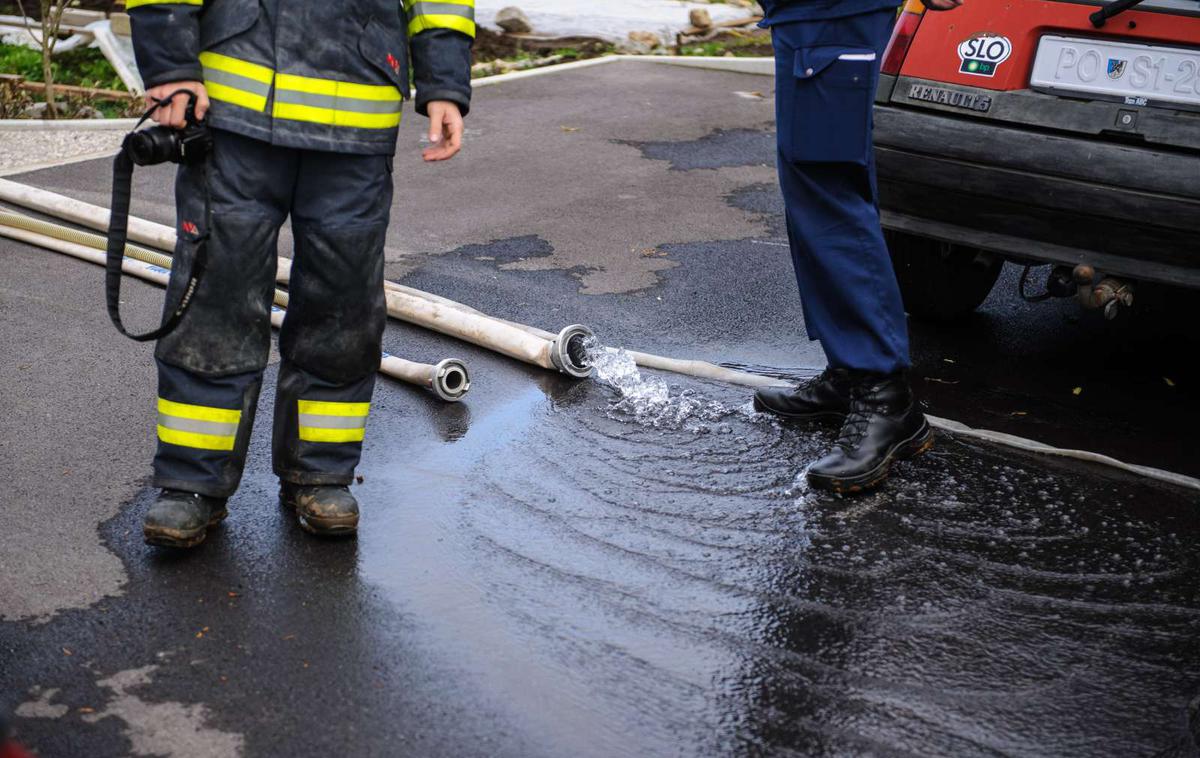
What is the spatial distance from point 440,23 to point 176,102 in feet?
2.21

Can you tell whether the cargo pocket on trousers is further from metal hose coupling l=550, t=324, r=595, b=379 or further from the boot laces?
metal hose coupling l=550, t=324, r=595, b=379

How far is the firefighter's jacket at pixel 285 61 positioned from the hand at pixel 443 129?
0.14 meters

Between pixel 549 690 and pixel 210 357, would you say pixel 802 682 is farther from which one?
pixel 210 357

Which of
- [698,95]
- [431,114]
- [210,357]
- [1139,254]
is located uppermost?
[431,114]

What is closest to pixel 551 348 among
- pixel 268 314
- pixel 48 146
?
pixel 268 314

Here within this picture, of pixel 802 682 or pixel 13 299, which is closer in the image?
pixel 802 682

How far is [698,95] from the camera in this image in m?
10.6

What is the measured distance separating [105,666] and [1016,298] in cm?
436

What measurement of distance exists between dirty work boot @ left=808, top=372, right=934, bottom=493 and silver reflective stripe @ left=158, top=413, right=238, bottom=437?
Answer: 1.66 metres

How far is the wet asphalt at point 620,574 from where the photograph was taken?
2705mm

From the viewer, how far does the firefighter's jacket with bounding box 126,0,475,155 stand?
10.1 ft

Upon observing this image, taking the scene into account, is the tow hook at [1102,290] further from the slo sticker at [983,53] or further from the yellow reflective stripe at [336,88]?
the yellow reflective stripe at [336,88]

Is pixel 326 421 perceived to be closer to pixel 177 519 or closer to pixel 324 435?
pixel 324 435

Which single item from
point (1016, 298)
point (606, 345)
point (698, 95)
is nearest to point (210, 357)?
point (606, 345)
